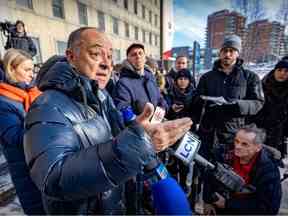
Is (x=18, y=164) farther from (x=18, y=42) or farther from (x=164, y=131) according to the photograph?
(x=18, y=42)

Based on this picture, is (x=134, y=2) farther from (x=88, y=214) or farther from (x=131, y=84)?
(x=88, y=214)

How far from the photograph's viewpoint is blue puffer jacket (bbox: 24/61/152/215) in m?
0.50

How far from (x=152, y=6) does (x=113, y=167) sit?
22.9m

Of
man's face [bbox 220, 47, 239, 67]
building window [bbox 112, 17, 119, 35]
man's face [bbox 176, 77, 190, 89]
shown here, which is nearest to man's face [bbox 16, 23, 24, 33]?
man's face [bbox 176, 77, 190, 89]

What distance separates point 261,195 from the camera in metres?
1.40

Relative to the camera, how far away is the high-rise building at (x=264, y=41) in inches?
271

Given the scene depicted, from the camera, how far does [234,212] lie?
1.50 m

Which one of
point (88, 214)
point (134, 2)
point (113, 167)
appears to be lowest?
point (88, 214)

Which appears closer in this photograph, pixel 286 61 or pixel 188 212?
pixel 188 212

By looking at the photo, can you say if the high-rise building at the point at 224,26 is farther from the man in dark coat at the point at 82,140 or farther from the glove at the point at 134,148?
the glove at the point at 134,148

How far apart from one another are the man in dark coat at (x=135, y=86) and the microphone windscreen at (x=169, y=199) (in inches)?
43.6

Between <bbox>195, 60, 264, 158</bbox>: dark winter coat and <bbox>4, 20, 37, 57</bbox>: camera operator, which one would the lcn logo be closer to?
<bbox>195, 60, 264, 158</bbox>: dark winter coat

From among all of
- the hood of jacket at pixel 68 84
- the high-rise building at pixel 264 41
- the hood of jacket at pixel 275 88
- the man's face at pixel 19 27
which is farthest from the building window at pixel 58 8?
the hood of jacket at pixel 68 84

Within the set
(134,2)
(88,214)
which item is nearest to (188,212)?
(88,214)
